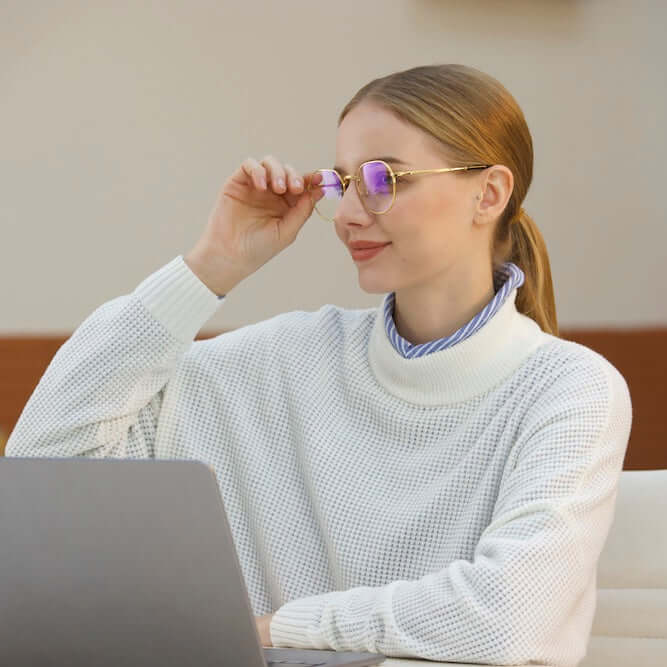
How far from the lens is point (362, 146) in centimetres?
157

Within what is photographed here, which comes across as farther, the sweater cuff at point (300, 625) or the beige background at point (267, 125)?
the beige background at point (267, 125)

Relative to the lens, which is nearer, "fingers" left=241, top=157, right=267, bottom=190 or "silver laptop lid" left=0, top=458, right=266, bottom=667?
"silver laptop lid" left=0, top=458, right=266, bottom=667

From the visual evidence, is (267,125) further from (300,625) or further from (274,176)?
(300,625)

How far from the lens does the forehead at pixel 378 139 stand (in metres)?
1.56

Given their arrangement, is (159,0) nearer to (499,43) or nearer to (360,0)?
(360,0)

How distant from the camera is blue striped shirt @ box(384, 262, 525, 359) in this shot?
1.59 meters

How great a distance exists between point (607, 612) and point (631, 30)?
187 centimetres

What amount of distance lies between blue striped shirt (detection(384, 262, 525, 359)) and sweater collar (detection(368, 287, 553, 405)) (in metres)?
0.01

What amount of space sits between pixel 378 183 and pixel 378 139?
0.06 metres

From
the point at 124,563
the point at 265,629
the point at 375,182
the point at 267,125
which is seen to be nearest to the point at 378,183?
the point at 375,182

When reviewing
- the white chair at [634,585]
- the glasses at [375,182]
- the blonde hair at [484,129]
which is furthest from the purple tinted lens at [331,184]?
the white chair at [634,585]

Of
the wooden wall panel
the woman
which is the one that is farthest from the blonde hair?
the wooden wall panel

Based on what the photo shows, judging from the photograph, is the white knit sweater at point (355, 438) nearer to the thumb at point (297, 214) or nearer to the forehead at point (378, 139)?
the thumb at point (297, 214)

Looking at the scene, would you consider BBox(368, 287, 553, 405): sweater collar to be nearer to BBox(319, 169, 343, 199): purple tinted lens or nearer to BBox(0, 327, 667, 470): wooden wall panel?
BBox(319, 169, 343, 199): purple tinted lens
